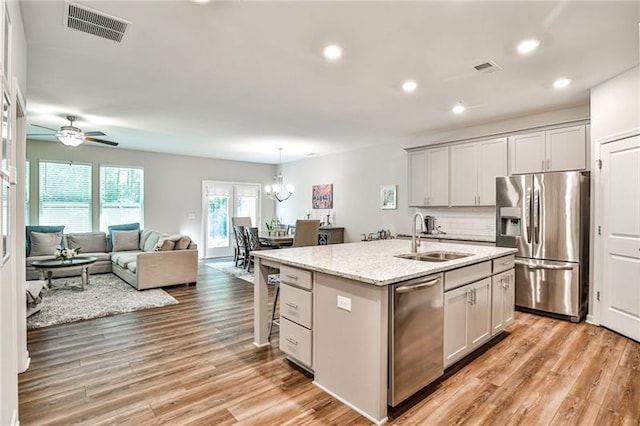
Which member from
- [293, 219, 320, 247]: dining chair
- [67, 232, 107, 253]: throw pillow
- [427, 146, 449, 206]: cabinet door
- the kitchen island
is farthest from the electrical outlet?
[67, 232, 107, 253]: throw pillow

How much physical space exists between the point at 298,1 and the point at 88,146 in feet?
22.7

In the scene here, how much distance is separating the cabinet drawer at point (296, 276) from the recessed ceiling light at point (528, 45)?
2590mm

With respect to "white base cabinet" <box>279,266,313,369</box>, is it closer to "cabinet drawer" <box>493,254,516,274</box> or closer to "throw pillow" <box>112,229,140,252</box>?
"cabinet drawer" <box>493,254,516,274</box>

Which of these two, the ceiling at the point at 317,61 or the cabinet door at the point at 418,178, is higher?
the ceiling at the point at 317,61

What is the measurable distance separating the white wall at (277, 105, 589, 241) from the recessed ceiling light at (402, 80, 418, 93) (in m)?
1.93

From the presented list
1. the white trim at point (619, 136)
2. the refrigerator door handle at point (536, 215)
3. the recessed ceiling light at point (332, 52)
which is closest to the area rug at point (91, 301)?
the recessed ceiling light at point (332, 52)

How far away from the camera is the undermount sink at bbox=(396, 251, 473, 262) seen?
3037mm

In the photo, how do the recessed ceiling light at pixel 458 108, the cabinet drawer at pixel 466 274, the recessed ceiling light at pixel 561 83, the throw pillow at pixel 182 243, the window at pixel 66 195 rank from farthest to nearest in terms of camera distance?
the window at pixel 66 195, the throw pillow at pixel 182 243, the recessed ceiling light at pixel 458 108, the recessed ceiling light at pixel 561 83, the cabinet drawer at pixel 466 274

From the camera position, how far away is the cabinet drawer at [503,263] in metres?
3.06

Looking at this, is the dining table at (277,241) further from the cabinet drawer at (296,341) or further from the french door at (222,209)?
the cabinet drawer at (296,341)

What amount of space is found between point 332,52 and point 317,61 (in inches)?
8.9

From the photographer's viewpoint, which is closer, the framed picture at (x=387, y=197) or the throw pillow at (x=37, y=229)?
the throw pillow at (x=37, y=229)

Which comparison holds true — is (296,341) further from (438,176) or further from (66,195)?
(66,195)

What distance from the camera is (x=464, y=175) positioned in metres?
5.10
